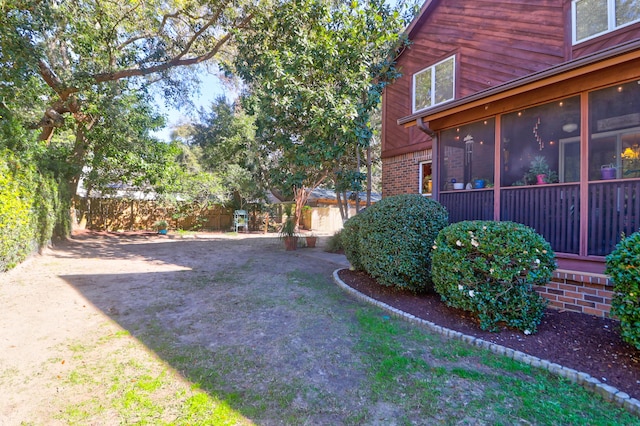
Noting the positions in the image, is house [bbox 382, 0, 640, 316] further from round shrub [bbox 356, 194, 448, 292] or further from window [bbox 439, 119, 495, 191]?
round shrub [bbox 356, 194, 448, 292]

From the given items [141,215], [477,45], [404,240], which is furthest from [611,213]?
[141,215]

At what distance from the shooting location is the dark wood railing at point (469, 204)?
18.1 ft

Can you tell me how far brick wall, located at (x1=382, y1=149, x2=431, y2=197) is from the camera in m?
8.69

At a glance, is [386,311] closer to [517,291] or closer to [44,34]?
[517,291]

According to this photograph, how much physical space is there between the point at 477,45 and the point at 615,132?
4.05m

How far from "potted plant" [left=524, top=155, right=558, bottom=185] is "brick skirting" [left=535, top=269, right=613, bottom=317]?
1.70 m

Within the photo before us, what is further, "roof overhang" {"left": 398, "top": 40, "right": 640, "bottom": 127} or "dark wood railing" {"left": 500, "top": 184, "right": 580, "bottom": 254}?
"dark wood railing" {"left": 500, "top": 184, "right": 580, "bottom": 254}

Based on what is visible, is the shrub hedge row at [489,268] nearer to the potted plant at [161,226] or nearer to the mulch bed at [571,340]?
the mulch bed at [571,340]

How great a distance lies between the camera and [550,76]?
4.38m

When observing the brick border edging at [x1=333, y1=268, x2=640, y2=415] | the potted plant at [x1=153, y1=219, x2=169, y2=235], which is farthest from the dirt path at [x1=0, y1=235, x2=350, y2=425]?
the potted plant at [x1=153, y1=219, x2=169, y2=235]

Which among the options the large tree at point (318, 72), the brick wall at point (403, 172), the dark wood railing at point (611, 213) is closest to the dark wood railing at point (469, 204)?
the dark wood railing at point (611, 213)

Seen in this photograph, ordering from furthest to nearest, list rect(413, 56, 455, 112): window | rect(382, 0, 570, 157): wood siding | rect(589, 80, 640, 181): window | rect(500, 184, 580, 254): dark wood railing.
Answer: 1. rect(413, 56, 455, 112): window
2. rect(382, 0, 570, 157): wood siding
3. rect(500, 184, 580, 254): dark wood railing
4. rect(589, 80, 640, 181): window

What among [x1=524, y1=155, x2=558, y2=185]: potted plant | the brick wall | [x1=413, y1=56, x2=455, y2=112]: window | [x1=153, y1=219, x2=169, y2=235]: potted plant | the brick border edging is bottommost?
the brick border edging

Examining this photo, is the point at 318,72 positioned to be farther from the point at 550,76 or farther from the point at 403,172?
the point at 550,76
